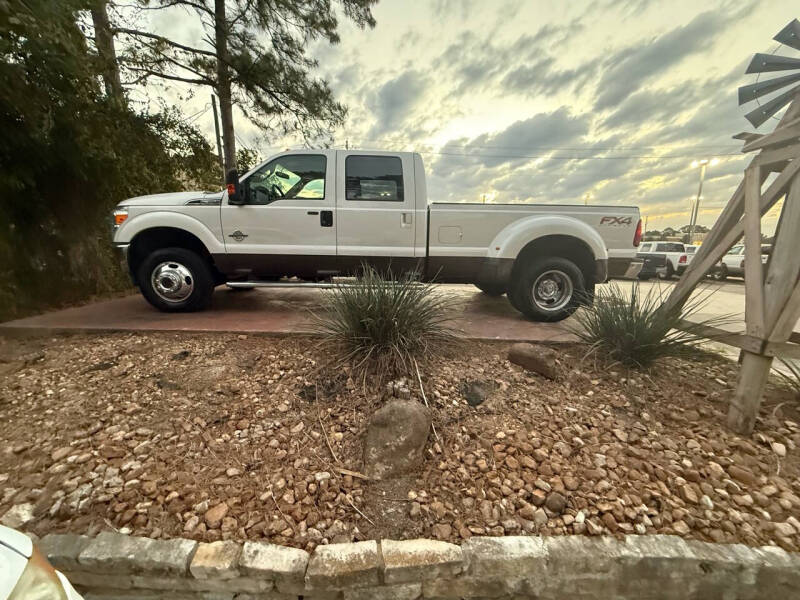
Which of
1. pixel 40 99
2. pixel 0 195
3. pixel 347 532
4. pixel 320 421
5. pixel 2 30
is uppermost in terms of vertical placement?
pixel 2 30

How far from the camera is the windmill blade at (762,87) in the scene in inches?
97.8

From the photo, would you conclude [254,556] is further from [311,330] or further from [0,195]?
[0,195]

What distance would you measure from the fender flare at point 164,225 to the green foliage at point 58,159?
3.61 feet

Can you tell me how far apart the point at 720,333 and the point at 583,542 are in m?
2.44

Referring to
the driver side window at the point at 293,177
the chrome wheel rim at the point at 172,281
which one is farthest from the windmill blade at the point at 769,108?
the chrome wheel rim at the point at 172,281

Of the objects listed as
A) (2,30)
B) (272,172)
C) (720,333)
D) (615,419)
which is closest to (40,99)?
(2,30)

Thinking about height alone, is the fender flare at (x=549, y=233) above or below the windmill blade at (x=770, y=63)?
below

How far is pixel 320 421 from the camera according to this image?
6.83 feet

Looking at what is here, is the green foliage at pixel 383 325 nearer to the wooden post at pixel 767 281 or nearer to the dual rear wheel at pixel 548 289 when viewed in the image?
the dual rear wheel at pixel 548 289

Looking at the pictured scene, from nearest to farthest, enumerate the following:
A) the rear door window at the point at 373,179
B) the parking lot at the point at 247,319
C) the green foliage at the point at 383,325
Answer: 1. the green foliage at the point at 383,325
2. the parking lot at the point at 247,319
3. the rear door window at the point at 373,179

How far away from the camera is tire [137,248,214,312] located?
365 centimetres

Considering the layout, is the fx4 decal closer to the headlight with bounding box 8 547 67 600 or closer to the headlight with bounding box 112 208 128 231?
the headlight with bounding box 8 547 67 600

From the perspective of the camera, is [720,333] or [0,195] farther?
[0,195]

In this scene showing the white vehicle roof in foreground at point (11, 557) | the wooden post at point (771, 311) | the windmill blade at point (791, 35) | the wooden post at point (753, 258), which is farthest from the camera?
the windmill blade at point (791, 35)
